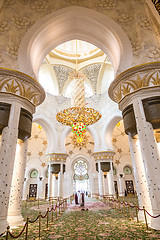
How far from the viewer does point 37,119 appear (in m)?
11.7

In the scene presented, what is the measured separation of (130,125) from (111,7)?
3.97 metres

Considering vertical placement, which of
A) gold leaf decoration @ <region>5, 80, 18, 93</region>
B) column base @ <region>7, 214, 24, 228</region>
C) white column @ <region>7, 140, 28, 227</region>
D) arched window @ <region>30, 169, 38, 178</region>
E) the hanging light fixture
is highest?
the hanging light fixture

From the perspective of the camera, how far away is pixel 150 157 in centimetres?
→ 344

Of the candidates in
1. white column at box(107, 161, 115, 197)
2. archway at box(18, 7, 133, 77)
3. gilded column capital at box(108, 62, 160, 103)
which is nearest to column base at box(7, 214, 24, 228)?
archway at box(18, 7, 133, 77)

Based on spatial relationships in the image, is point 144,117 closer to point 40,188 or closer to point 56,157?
point 56,157

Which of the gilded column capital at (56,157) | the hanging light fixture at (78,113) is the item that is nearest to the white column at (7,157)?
the hanging light fixture at (78,113)

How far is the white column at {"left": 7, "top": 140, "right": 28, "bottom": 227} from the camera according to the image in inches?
152

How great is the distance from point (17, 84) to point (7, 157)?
1.85 meters

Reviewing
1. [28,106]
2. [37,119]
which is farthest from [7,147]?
[37,119]

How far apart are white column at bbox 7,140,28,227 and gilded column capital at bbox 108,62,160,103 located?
334 cm

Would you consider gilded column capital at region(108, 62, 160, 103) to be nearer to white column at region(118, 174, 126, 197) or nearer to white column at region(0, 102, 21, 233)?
white column at region(0, 102, 21, 233)

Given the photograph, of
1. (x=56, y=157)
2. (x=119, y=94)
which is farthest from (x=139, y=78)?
(x=56, y=157)

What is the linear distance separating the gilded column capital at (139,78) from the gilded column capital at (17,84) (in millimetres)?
2430

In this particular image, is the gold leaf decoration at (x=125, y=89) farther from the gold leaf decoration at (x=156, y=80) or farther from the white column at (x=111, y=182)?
the white column at (x=111, y=182)
